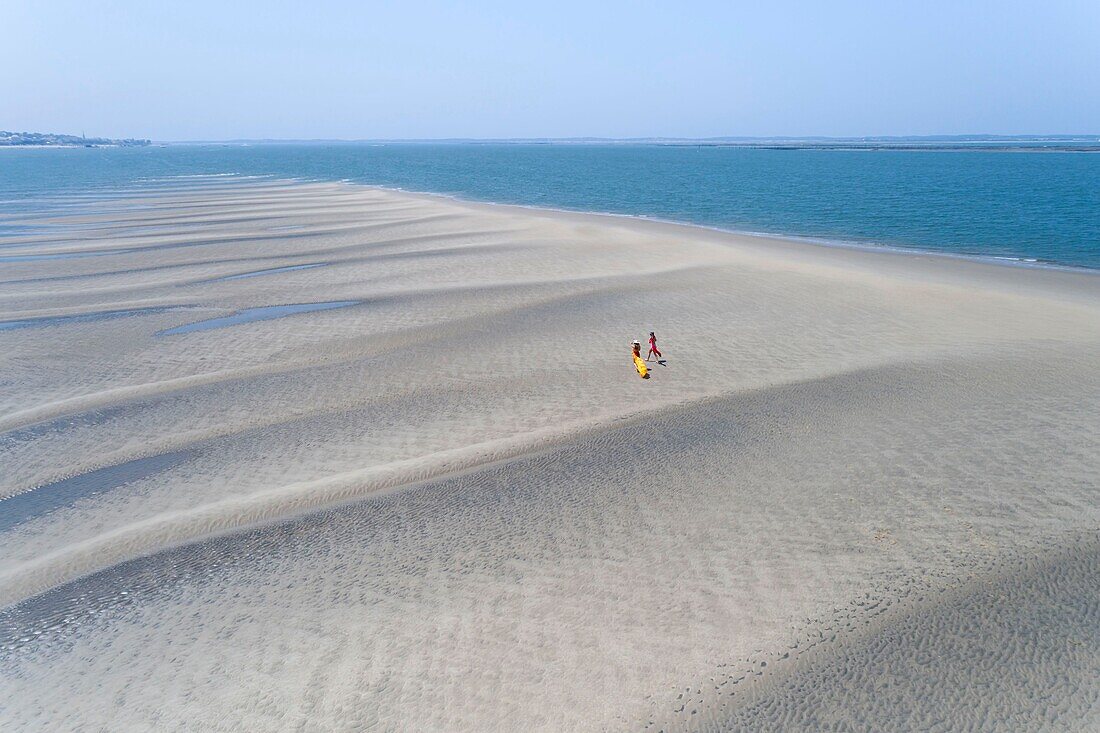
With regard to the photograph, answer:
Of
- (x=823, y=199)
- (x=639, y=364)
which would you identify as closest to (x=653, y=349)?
(x=639, y=364)

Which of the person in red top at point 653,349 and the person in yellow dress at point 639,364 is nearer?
the person in yellow dress at point 639,364

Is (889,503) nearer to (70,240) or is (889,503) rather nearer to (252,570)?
(252,570)

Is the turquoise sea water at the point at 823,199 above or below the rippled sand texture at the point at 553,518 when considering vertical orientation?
above

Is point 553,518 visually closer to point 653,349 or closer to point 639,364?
point 639,364

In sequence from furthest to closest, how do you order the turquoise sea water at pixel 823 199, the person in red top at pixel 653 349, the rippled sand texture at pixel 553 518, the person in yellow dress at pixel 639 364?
1. the turquoise sea water at pixel 823 199
2. the person in red top at pixel 653 349
3. the person in yellow dress at pixel 639 364
4. the rippled sand texture at pixel 553 518

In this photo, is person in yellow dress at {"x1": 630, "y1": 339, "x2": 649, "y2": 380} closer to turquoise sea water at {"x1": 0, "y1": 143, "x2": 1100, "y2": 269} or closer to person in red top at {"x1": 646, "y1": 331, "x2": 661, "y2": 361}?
person in red top at {"x1": 646, "y1": 331, "x2": 661, "y2": 361}

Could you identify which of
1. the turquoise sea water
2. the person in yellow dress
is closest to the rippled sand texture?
the person in yellow dress

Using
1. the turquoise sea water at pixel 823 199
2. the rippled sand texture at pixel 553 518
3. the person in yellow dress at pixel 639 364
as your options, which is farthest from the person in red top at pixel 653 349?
the turquoise sea water at pixel 823 199

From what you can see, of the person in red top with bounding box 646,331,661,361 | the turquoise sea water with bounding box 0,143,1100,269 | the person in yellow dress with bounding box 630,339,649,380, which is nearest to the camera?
the person in yellow dress with bounding box 630,339,649,380

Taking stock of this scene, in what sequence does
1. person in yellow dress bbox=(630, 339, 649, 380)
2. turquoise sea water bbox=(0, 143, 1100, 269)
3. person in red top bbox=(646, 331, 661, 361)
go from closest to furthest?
person in yellow dress bbox=(630, 339, 649, 380) → person in red top bbox=(646, 331, 661, 361) → turquoise sea water bbox=(0, 143, 1100, 269)

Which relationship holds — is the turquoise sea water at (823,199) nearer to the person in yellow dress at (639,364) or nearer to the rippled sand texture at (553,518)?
the rippled sand texture at (553,518)
